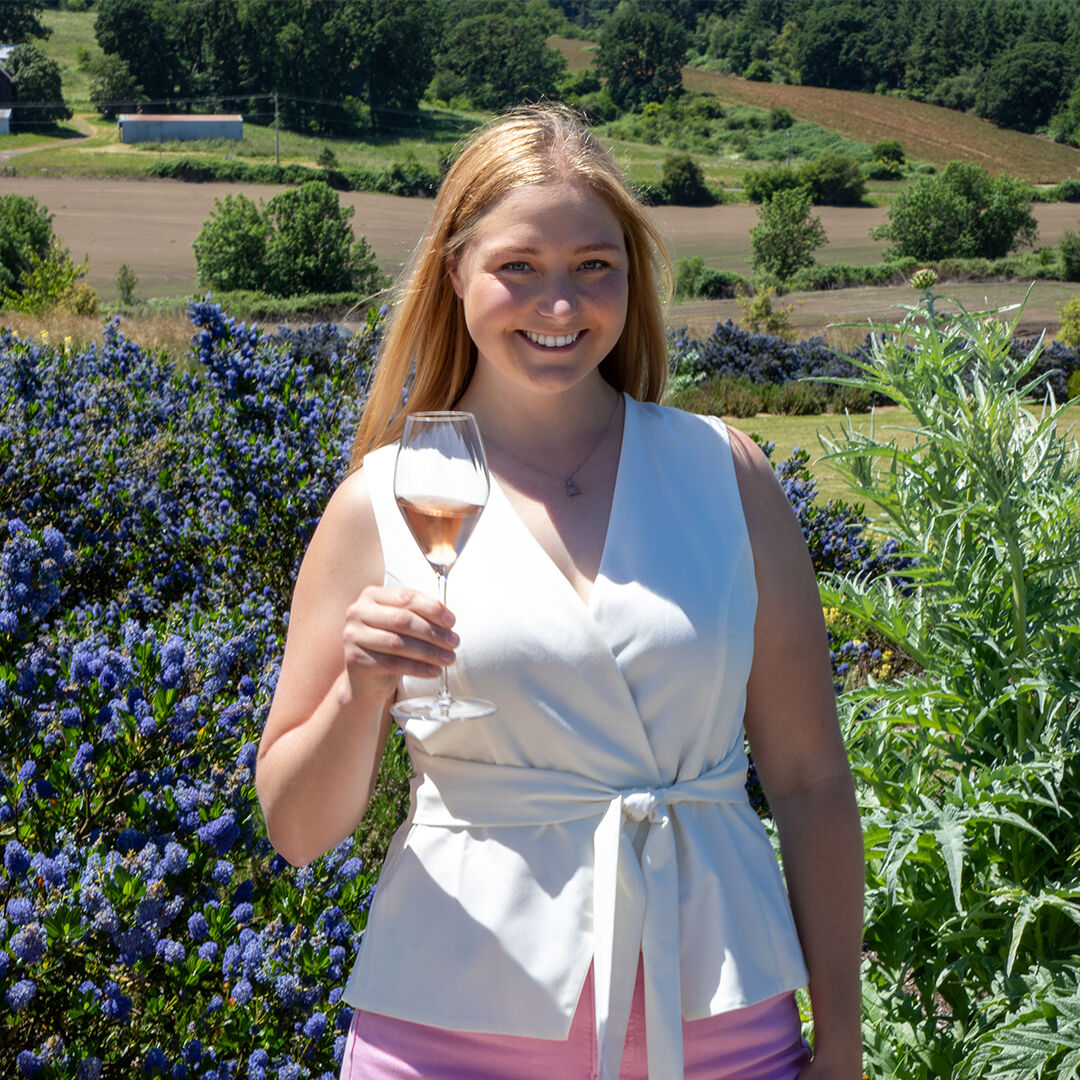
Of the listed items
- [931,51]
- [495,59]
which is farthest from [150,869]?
[931,51]

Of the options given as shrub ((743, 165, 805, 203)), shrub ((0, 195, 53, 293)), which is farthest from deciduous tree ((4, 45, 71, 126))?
shrub ((0, 195, 53, 293))

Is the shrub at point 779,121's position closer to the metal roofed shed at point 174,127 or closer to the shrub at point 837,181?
the shrub at point 837,181

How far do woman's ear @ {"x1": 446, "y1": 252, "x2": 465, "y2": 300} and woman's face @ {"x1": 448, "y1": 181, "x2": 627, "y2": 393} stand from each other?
0.38ft

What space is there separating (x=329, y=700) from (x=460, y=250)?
2.20ft

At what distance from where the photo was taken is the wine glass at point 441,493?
1279 millimetres

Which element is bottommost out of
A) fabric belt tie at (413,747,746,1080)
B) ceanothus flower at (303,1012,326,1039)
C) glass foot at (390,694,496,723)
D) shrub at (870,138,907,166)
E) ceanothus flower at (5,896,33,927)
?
shrub at (870,138,907,166)

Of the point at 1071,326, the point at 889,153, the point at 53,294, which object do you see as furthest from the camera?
the point at 889,153

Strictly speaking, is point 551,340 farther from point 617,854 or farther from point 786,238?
point 786,238

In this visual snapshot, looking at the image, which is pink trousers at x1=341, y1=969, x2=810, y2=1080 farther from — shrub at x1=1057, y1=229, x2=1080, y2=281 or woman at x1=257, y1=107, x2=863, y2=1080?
shrub at x1=1057, y1=229, x2=1080, y2=281

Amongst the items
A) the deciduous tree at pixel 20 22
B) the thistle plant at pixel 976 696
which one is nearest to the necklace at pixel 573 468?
the thistle plant at pixel 976 696

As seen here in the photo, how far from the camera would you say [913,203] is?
2483 inches

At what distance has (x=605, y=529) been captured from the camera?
1.57m

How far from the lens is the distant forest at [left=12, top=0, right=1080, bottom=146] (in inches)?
4060

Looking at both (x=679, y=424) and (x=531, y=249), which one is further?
(x=679, y=424)
